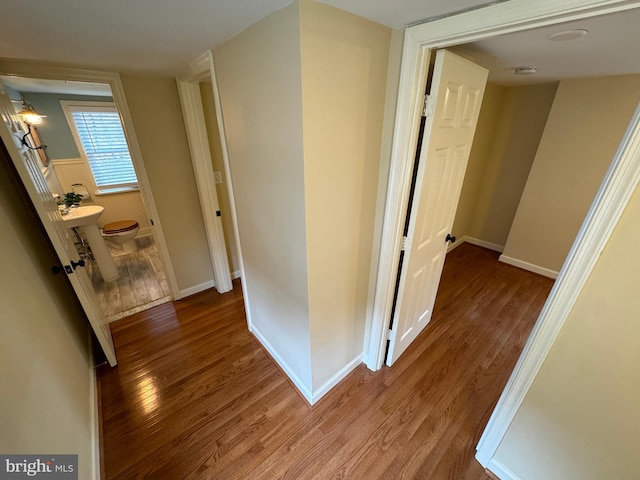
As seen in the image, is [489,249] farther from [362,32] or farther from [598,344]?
[362,32]

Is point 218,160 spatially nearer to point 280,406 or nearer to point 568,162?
point 280,406

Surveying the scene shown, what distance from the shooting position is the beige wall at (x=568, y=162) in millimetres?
2377

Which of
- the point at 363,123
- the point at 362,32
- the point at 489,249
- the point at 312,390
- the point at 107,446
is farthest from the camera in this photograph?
the point at 489,249

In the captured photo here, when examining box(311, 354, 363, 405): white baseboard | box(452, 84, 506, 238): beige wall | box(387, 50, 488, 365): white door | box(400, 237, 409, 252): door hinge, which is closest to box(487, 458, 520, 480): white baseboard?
box(387, 50, 488, 365): white door

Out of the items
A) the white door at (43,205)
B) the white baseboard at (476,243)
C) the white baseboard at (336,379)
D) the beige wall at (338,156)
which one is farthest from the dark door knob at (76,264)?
the white baseboard at (476,243)

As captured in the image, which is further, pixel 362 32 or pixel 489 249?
pixel 489 249

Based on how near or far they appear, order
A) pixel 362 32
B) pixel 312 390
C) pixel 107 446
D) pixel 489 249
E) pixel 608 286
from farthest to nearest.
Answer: pixel 489 249, pixel 312 390, pixel 107 446, pixel 362 32, pixel 608 286

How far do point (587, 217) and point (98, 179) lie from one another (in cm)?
542

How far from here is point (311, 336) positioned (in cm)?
142

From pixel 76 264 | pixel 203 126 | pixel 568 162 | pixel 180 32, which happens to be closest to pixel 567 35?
pixel 180 32

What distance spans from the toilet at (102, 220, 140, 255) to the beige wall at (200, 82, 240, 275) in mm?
1764

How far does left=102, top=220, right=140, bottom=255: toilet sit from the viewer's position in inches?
135

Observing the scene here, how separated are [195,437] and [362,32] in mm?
2242

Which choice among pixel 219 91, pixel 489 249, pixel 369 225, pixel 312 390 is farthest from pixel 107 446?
pixel 489 249
